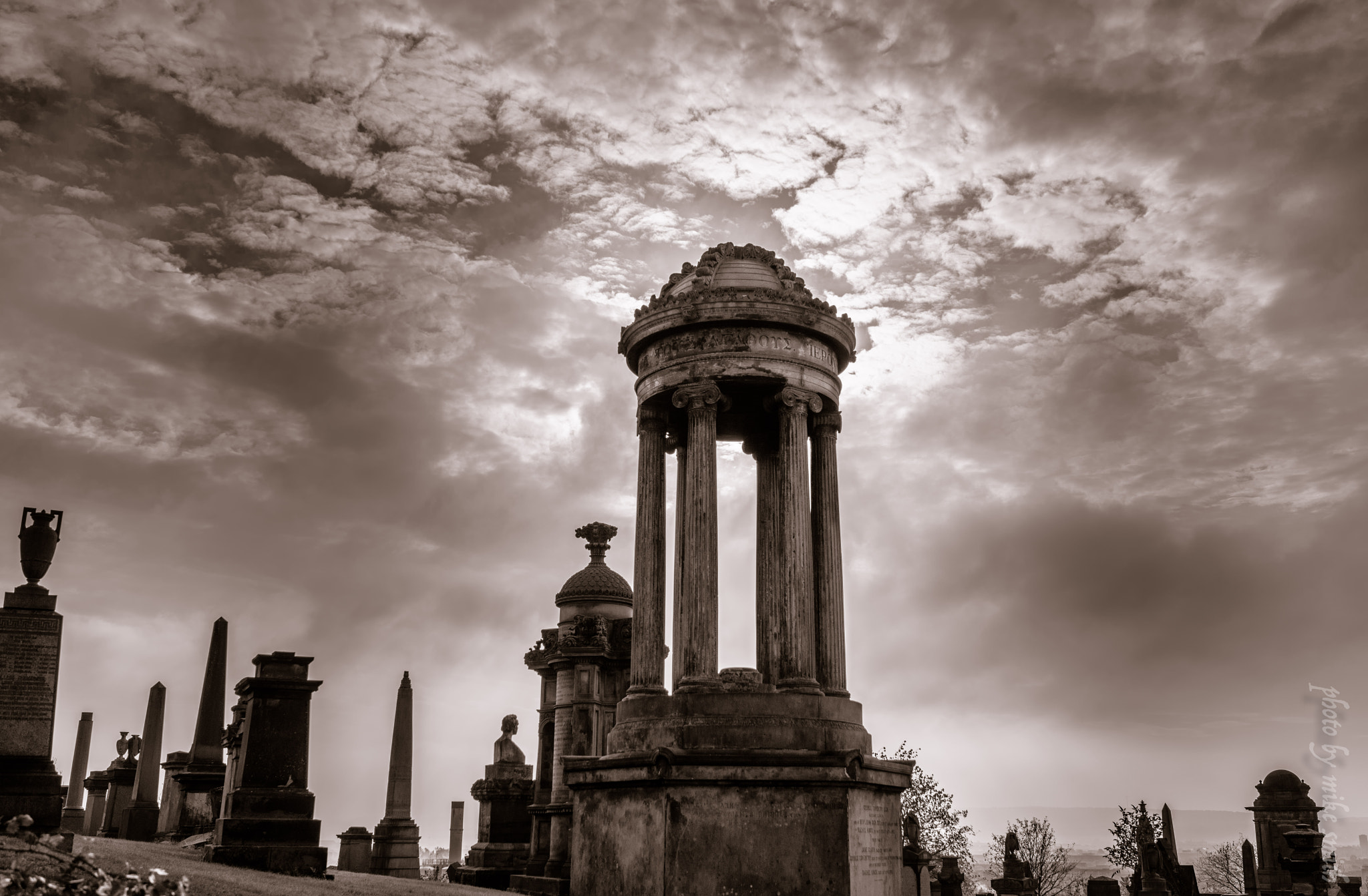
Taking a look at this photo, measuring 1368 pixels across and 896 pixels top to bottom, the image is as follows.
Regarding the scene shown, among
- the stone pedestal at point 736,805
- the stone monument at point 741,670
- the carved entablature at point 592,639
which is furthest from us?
the carved entablature at point 592,639

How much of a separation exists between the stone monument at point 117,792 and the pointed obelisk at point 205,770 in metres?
2.79

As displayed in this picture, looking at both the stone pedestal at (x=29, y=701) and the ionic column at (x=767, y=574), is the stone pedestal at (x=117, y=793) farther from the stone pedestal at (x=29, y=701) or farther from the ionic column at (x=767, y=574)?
the ionic column at (x=767, y=574)

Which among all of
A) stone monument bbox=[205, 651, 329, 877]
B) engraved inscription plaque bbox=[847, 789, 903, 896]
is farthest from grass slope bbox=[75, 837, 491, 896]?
engraved inscription plaque bbox=[847, 789, 903, 896]

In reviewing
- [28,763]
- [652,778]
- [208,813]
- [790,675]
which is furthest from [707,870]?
[208,813]

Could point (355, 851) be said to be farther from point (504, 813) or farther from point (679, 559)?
point (679, 559)

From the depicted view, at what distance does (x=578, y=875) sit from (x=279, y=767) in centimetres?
571

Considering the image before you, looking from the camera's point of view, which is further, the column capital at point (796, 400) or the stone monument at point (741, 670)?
the column capital at point (796, 400)

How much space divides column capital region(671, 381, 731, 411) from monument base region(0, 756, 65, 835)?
9.39 metres

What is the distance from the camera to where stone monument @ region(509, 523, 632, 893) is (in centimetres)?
2062

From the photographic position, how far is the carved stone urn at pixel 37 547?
50.4ft

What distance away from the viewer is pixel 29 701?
14258mm

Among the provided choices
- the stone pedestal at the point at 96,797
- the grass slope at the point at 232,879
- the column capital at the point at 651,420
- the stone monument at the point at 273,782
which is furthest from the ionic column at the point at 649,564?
the stone pedestal at the point at 96,797

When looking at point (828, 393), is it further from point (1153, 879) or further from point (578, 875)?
point (1153, 879)

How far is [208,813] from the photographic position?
19828mm
